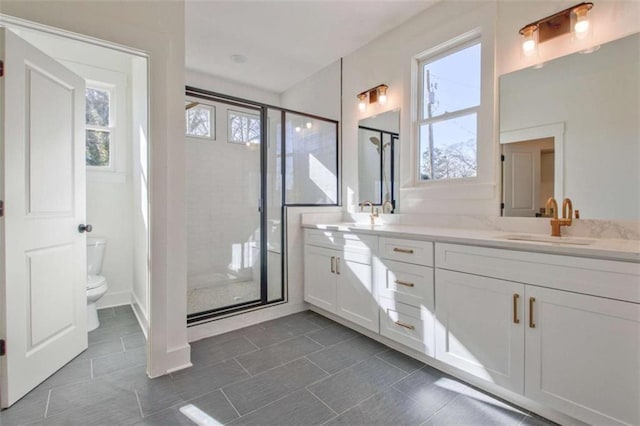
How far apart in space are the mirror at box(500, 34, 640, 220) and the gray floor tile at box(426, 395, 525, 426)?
1228 millimetres

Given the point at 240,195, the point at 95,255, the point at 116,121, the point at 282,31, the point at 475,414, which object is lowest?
the point at 475,414

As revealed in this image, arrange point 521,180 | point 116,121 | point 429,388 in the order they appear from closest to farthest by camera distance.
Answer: point 429,388 < point 521,180 < point 116,121

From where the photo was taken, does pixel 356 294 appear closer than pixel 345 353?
No

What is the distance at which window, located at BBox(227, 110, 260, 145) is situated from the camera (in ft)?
10.0

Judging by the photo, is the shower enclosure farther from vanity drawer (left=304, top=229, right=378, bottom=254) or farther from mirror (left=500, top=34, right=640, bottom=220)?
mirror (left=500, top=34, right=640, bottom=220)

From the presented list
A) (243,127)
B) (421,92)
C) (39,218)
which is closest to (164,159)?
(39,218)

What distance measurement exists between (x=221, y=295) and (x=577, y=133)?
3049 millimetres

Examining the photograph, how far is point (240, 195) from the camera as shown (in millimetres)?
3090

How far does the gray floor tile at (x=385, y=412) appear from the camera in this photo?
154 cm

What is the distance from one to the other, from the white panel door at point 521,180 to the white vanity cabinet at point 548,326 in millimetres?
666

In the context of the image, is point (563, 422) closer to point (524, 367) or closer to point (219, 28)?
point (524, 367)

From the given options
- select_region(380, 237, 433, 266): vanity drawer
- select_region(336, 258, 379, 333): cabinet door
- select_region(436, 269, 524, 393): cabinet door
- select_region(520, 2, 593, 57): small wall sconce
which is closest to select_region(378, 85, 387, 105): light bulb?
select_region(520, 2, 593, 57): small wall sconce

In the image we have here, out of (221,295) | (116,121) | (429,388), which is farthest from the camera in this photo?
Answer: (116,121)

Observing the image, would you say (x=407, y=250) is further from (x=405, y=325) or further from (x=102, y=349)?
(x=102, y=349)
